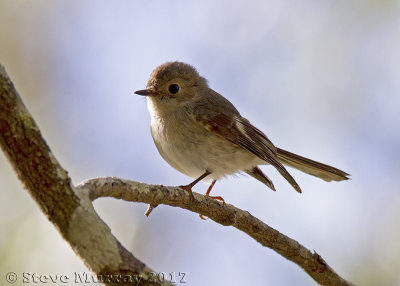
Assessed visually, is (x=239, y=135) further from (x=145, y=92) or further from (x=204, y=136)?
(x=145, y=92)

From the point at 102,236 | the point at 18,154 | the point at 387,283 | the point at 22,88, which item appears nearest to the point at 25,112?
the point at 18,154

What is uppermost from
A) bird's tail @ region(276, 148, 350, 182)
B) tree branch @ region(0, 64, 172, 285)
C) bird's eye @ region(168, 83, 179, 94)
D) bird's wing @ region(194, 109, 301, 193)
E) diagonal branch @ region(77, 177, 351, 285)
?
bird's eye @ region(168, 83, 179, 94)

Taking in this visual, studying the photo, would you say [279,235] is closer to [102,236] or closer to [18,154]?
[102,236]

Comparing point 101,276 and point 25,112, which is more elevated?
point 25,112

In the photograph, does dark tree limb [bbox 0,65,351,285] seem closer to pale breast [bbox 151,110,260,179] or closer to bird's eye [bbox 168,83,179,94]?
pale breast [bbox 151,110,260,179]

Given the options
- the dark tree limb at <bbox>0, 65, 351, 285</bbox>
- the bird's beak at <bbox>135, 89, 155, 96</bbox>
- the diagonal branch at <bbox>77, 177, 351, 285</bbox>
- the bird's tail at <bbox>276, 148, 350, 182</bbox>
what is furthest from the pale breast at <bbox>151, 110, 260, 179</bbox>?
the dark tree limb at <bbox>0, 65, 351, 285</bbox>

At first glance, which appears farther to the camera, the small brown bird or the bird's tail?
the bird's tail

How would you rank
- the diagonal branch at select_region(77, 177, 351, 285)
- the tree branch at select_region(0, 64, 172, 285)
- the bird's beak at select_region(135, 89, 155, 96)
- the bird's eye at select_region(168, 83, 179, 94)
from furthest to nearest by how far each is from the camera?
the bird's eye at select_region(168, 83, 179, 94), the bird's beak at select_region(135, 89, 155, 96), the diagonal branch at select_region(77, 177, 351, 285), the tree branch at select_region(0, 64, 172, 285)
